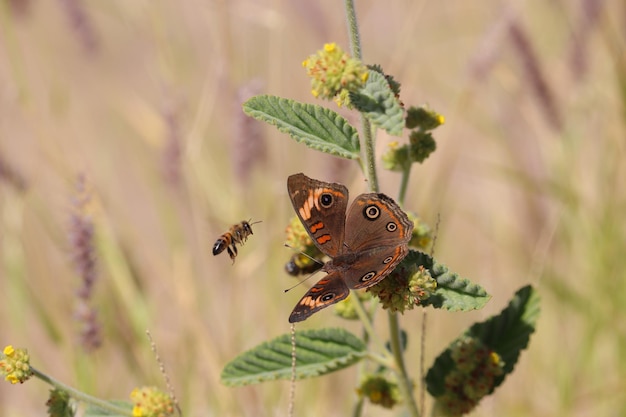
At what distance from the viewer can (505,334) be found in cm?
130

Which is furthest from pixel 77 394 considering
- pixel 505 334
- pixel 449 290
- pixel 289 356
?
pixel 505 334

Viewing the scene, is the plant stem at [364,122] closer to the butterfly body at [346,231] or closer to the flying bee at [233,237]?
the butterfly body at [346,231]

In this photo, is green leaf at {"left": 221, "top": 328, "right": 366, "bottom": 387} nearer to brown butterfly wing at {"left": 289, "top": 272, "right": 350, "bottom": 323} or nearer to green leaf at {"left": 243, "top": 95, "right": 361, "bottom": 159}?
brown butterfly wing at {"left": 289, "top": 272, "right": 350, "bottom": 323}

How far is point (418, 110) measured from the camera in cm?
121

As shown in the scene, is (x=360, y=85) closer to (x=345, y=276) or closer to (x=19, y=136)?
(x=345, y=276)

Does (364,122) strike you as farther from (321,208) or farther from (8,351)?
(8,351)

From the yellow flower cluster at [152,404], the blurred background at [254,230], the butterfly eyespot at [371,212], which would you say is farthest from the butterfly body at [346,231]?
the blurred background at [254,230]

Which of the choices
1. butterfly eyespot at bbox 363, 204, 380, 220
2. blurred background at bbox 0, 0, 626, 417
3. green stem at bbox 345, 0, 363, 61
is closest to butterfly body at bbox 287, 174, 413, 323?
butterfly eyespot at bbox 363, 204, 380, 220

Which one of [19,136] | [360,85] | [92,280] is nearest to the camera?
[360,85]

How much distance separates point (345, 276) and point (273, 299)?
48.3 inches

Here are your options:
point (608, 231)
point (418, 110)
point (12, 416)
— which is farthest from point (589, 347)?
point (12, 416)

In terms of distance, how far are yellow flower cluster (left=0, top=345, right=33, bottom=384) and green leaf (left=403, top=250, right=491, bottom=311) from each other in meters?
0.59

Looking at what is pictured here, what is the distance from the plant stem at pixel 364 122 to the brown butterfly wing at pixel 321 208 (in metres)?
0.11

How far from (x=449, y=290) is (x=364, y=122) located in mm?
274
